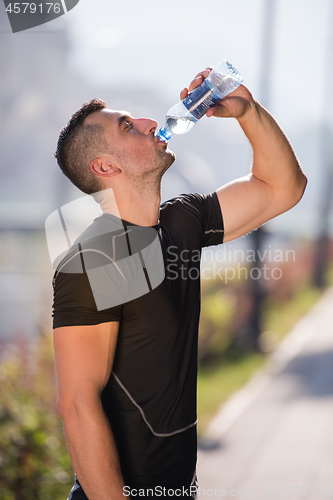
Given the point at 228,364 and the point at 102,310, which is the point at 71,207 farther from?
the point at 228,364

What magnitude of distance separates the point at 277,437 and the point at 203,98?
3.64m

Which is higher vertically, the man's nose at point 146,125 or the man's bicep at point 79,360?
the man's nose at point 146,125

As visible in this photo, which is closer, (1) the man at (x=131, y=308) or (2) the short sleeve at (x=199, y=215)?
(1) the man at (x=131, y=308)

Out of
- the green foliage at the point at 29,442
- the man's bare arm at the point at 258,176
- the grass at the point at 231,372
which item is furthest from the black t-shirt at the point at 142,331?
the grass at the point at 231,372

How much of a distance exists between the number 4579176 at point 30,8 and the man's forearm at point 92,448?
309 centimetres

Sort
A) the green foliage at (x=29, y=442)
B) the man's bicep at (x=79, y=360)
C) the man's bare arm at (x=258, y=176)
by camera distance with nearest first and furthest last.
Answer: the man's bicep at (x=79, y=360)
the man's bare arm at (x=258, y=176)
the green foliage at (x=29, y=442)

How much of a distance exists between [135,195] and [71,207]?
1.24 feet

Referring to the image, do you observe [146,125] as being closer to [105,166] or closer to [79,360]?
[105,166]

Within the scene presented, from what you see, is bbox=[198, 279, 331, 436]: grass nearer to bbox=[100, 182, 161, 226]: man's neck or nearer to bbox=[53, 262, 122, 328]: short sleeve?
bbox=[100, 182, 161, 226]: man's neck

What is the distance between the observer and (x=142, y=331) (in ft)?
5.73

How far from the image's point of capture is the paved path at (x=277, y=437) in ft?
12.4

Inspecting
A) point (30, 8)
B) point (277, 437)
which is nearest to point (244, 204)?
point (30, 8)

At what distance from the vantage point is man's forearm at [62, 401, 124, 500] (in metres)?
1.58

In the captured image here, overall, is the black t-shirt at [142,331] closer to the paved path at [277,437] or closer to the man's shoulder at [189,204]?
the man's shoulder at [189,204]
